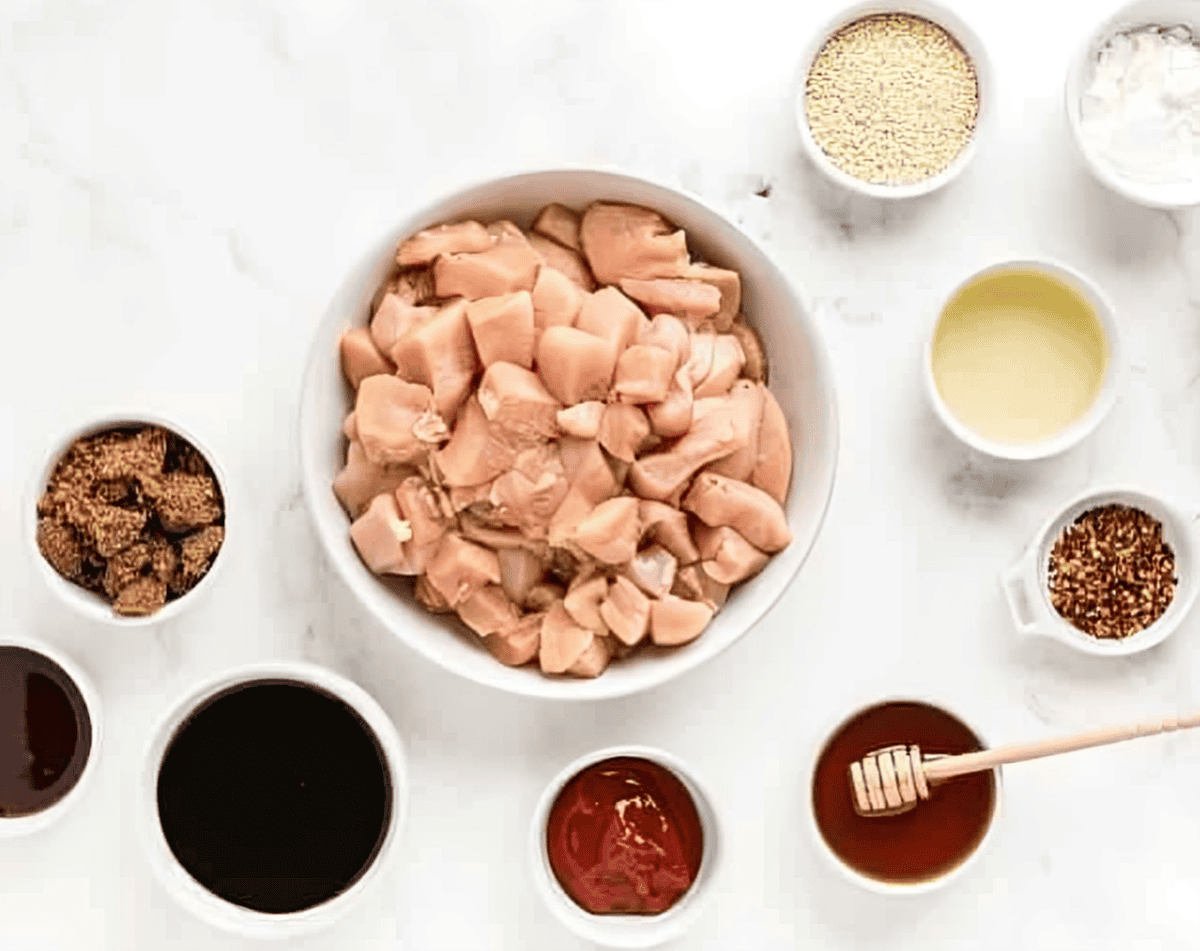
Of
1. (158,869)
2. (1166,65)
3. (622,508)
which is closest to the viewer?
(622,508)

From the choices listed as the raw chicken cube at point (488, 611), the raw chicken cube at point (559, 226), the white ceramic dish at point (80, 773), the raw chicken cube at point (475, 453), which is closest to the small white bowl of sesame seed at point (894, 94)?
the raw chicken cube at point (559, 226)

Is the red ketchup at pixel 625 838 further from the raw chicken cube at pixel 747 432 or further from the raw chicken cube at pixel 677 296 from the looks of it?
the raw chicken cube at pixel 677 296

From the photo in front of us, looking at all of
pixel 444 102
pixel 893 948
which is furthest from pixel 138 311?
pixel 893 948

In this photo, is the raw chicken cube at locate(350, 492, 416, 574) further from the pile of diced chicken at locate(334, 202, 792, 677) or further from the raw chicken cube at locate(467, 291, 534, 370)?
the raw chicken cube at locate(467, 291, 534, 370)

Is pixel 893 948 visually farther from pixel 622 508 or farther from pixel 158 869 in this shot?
pixel 158 869

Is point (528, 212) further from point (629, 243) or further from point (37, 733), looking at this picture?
point (37, 733)

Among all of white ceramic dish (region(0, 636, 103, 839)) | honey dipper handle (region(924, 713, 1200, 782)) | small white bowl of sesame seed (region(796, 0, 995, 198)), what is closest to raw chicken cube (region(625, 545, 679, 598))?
honey dipper handle (region(924, 713, 1200, 782))
